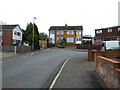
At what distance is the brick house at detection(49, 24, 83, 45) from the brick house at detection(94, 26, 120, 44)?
725 cm

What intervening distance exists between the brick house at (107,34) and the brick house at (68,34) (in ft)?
23.8

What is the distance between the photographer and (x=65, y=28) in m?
57.2

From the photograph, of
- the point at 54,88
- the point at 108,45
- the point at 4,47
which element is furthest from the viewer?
the point at 4,47

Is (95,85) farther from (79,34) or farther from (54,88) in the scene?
(79,34)

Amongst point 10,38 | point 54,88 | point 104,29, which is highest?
point 104,29

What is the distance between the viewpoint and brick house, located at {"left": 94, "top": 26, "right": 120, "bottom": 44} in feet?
141

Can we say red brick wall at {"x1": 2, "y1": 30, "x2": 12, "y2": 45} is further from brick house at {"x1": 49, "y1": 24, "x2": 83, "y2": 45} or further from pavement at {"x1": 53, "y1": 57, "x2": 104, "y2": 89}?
pavement at {"x1": 53, "y1": 57, "x2": 104, "y2": 89}

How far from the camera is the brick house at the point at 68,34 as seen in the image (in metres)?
55.6

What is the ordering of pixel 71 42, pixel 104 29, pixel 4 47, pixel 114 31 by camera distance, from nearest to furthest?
pixel 4 47 → pixel 114 31 → pixel 104 29 → pixel 71 42

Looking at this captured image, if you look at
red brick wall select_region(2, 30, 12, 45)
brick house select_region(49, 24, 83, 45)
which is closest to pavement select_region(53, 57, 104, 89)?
red brick wall select_region(2, 30, 12, 45)

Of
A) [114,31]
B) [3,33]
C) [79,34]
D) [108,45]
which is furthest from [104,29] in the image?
[3,33]

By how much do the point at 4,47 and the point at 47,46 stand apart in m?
A: 21.0

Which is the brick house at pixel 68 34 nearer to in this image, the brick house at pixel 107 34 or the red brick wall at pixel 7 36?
the brick house at pixel 107 34

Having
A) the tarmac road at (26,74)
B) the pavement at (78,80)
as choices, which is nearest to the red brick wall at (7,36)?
the tarmac road at (26,74)
